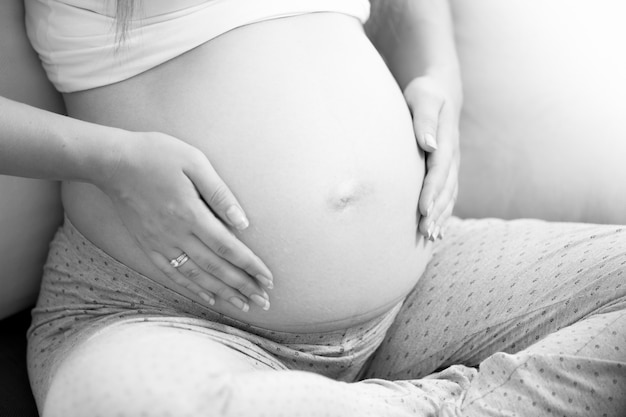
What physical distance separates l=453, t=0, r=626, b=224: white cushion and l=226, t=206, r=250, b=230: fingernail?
0.53 meters

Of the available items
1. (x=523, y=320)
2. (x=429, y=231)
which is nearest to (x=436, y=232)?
(x=429, y=231)

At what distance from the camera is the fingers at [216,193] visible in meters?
0.76

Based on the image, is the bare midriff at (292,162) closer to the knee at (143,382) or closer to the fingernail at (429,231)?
the fingernail at (429,231)

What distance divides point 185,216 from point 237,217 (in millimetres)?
55

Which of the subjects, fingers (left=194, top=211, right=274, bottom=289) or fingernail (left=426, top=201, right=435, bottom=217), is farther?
fingernail (left=426, top=201, right=435, bottom=217)

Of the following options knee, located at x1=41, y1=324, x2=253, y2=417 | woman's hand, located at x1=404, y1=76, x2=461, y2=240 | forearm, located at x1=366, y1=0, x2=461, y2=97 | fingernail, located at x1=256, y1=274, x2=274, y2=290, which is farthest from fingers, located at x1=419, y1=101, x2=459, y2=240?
knee, located at x1=41, y1=324, x2=253, y2=417

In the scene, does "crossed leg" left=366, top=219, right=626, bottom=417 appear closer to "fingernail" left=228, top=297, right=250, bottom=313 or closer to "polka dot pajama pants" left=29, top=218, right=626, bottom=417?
"polka dot pajama pants" left=29, top=218, right=626, bottom=417

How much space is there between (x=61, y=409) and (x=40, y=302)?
1.17 ft

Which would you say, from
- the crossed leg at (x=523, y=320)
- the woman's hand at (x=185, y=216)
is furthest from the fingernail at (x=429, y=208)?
the woman's hand at (x=185, y=216)

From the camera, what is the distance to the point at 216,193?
77 centimetres

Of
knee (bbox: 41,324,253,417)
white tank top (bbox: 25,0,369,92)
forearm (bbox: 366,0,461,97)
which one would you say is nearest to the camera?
knee (bbox: 41,324,253,417)

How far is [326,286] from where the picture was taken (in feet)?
2.67

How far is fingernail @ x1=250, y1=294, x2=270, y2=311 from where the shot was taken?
2.60ft

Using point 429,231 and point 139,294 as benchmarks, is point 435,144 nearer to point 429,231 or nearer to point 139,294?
point 429,231
